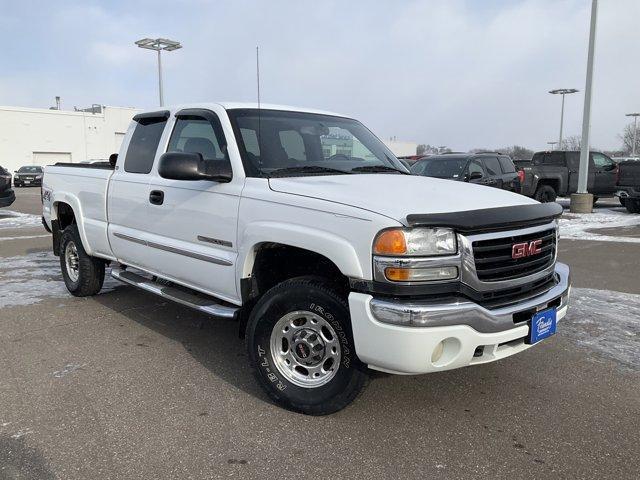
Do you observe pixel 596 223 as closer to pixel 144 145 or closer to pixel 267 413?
pixel 144 145

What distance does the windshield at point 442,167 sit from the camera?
39.8 feet

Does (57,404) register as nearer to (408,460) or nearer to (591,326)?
(408,460)

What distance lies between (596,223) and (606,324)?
9.46 m

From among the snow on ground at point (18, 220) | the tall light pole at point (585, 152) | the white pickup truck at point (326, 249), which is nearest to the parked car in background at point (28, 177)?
the snow on ground at point (18, 220)

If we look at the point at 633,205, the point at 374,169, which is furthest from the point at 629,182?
the point at 374,169

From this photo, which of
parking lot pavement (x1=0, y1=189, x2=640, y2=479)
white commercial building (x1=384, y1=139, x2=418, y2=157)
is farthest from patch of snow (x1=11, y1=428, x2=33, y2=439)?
white commercial building (x1=384, y1=139, x2=418, y2=157)

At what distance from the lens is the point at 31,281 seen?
22.8 ft

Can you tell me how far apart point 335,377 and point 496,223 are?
4.21 feet

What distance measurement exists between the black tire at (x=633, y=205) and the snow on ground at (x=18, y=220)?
631 inches

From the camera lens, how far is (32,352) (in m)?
4.37

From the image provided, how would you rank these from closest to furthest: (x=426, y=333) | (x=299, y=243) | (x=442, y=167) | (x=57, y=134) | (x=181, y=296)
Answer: (x=426, y=333), (x=299, y=243), (x=181, y=296), (x=442, y=167), (x=57, y=134)

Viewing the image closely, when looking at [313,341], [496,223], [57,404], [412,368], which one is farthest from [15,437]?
[496,223]

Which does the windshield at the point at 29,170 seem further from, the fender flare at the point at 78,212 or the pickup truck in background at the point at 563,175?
the fender flare at the point at 78,212

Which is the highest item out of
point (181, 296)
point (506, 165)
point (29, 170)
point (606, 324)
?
point (506, 165)
